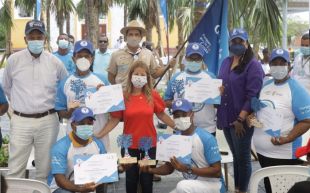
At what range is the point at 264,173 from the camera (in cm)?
447

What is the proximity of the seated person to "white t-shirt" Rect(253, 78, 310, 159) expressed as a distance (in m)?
0.54

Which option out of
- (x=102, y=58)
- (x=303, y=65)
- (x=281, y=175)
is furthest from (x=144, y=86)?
(x=102, y=58)

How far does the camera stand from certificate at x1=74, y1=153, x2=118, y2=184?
14.9 feet

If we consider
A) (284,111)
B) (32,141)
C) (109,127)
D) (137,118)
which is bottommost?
(32,141)

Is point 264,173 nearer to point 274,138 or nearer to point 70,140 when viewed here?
point 274,138

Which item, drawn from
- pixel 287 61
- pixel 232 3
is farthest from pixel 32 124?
pixel 232 3

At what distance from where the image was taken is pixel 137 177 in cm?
535

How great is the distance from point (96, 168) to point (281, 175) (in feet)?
5.23

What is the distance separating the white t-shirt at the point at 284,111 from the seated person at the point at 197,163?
0.54 metres

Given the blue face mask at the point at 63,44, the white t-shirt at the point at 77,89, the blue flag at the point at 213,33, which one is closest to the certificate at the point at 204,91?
the white t-shirt at the point at 77,89

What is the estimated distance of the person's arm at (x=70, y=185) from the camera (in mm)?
4516

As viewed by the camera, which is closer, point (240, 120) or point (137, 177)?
point (137, 177)

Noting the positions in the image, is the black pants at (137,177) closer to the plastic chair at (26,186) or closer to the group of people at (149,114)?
the group of people at (149,114)

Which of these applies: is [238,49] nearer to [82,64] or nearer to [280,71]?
[280,71]
